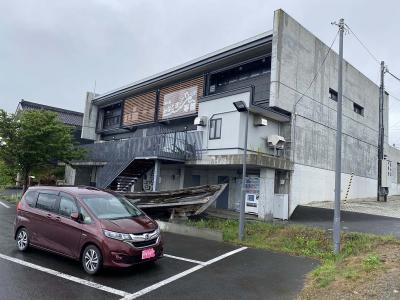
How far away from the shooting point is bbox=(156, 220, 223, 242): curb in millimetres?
11469

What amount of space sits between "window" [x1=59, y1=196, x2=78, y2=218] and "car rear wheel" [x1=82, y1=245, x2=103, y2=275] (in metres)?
0.97

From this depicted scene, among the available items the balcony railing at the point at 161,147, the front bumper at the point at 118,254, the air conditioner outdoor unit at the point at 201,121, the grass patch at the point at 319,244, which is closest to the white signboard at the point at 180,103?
the air conditioner outdoor unit at the point at 201,121

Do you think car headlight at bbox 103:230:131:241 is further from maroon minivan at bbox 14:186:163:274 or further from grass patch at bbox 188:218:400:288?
grass patch at bbox 188:218:400:288

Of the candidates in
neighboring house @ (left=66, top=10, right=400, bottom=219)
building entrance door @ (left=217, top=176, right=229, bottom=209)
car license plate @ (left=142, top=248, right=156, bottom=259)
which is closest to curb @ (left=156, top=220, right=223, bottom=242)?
neighboring house @ (left=66, top=10, right=400, bottom=219)

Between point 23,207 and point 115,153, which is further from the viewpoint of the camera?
point 115,153

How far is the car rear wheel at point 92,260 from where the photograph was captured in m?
6.53

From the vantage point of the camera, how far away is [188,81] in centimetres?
2203

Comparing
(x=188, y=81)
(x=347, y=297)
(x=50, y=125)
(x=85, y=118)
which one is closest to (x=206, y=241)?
(x=347, y=297)

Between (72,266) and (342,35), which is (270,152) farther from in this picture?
(72,266)

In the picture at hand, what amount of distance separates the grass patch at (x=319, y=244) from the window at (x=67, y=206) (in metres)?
4.99

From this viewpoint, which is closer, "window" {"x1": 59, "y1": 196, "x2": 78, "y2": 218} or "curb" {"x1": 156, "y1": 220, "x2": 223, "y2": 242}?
Result: "window" {"x1": 59, "y1": 196, "x2": 78, "y2": 218}

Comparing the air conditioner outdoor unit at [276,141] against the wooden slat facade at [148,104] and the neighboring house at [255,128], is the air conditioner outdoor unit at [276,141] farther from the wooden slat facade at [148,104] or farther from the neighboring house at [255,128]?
the wooden slat facade at [148,104]

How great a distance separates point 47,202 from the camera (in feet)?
26.1

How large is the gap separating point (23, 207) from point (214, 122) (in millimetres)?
10559
